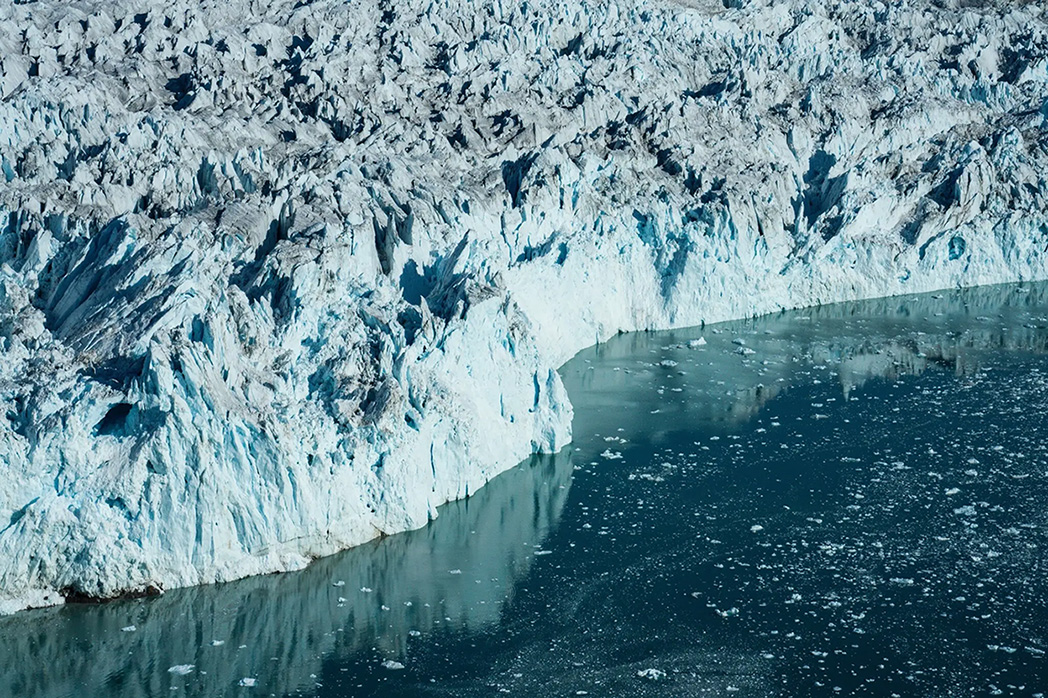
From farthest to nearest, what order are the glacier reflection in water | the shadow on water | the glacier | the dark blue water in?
the shadow on water
the glacier
the dark blue water
the glacier reflection in water

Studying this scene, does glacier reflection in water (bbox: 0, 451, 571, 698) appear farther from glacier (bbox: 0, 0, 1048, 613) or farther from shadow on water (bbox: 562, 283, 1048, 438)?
shadow on water (bbox: 562, 283, 1048, 438)

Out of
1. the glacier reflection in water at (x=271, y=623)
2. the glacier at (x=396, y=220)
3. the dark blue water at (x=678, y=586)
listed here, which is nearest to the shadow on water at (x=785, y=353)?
the dark blue water at (x=678, y=586)

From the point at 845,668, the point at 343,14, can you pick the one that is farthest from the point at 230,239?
the point at 343,14

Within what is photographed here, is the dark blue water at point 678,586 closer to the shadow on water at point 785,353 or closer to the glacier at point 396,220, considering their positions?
the shadow on water at point 785,353

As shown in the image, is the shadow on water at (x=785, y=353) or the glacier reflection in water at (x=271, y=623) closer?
the glacier reflection in water at (x=271, y=623)

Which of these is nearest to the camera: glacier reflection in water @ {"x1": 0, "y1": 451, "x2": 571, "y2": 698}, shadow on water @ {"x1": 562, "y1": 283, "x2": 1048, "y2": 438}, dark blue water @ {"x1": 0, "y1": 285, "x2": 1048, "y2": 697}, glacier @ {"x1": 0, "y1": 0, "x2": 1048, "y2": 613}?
glacier reflection in water @ {"x1": 0, "y1": 451, "x2": 571, "y2": 698}

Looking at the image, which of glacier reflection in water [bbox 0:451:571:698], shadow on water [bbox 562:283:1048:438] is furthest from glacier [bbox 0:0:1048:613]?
shadow on water [bbox 562:283:1048:438]

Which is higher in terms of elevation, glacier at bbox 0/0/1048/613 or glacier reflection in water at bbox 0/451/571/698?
glacier at bbox 0/0/1048/613
